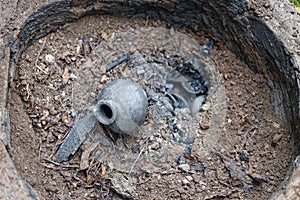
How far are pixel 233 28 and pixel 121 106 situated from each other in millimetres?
689

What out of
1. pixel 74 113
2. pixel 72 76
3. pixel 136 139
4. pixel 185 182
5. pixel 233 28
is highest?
pixel 233 28

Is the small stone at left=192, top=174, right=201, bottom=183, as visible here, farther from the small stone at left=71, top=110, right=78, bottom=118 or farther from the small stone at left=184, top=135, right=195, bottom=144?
the small stone at left=71, top=110, right=78, bottom=118

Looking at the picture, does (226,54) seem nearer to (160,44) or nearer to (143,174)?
(160,44)

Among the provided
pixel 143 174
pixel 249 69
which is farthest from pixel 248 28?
pixel 143 174

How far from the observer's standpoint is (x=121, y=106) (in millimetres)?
2688

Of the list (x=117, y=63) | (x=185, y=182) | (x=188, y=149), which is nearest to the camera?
(x=185, y=182)

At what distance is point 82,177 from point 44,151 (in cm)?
21

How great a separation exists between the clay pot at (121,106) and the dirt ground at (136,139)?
123 millimetres

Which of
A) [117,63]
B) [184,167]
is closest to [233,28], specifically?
[117,63]

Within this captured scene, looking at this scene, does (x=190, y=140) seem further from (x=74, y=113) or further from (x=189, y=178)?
(x=74, y=113)

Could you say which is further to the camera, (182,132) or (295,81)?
(182,132)

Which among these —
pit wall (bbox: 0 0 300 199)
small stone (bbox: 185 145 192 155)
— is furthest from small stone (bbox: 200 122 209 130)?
pit wall (bbox: 0 0 300 199)

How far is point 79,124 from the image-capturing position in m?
2.74

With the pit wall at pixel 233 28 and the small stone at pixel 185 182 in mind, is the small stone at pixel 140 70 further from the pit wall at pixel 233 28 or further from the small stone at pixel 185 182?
the small stone at pixel 185 182
